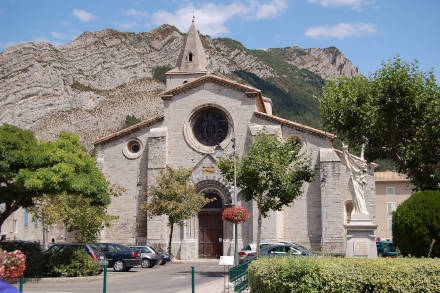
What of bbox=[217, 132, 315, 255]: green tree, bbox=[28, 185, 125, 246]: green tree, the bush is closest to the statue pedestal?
the bush

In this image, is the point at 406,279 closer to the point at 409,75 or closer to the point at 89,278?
the point at 89,278

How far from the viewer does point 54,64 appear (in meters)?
92.7

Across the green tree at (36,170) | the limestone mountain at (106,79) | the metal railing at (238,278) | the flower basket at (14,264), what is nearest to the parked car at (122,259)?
the green tree at (36,170)

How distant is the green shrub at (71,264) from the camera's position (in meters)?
18.7

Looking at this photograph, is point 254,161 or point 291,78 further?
point 291,78

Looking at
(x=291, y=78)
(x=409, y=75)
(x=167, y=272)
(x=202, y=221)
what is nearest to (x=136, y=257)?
(x=167, y=272)

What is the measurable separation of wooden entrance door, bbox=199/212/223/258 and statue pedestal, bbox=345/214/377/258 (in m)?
19.5

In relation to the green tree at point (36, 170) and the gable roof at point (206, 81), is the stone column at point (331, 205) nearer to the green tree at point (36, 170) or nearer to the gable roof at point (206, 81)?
the gable roof at point (206, 81)

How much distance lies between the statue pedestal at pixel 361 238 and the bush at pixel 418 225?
3.63ft

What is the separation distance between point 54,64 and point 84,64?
15.2m

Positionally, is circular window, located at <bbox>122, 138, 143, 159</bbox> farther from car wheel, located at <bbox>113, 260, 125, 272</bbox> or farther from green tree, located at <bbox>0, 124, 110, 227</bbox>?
green tree, located at <bbox>0, 124, 110, 227</bbox>

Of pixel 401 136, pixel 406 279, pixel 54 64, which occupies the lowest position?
pixel 406 279

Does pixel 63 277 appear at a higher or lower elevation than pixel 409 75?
lower

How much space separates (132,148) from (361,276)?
27664 millimetres
